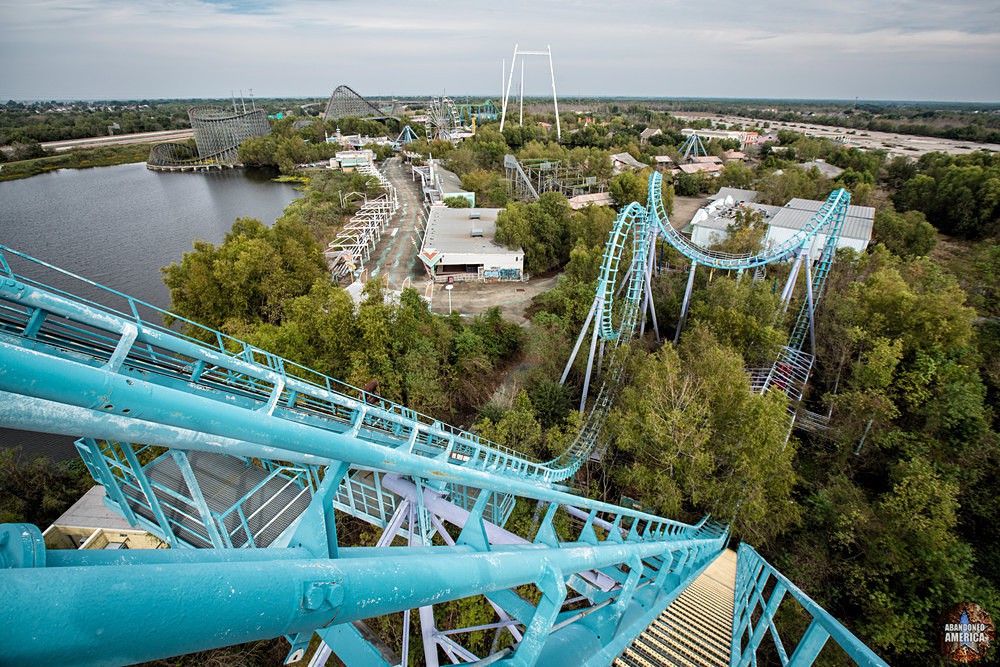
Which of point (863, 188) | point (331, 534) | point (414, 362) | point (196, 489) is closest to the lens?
point (331, 534)

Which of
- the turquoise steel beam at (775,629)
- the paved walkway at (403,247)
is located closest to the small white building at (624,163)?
the paved walkway at (403,247)

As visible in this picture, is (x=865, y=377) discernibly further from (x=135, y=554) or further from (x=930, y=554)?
(x=135, y=554)

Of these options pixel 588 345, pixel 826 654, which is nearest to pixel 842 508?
pixel 826 654

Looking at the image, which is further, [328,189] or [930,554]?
[328,189]

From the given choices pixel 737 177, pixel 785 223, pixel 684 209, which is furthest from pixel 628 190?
pixel 737 177

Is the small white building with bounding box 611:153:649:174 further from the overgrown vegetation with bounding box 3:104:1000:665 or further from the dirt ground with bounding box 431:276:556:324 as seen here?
the dirt ground with bounding box 431:276:556:324

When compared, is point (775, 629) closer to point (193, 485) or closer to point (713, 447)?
point (713, 447)
